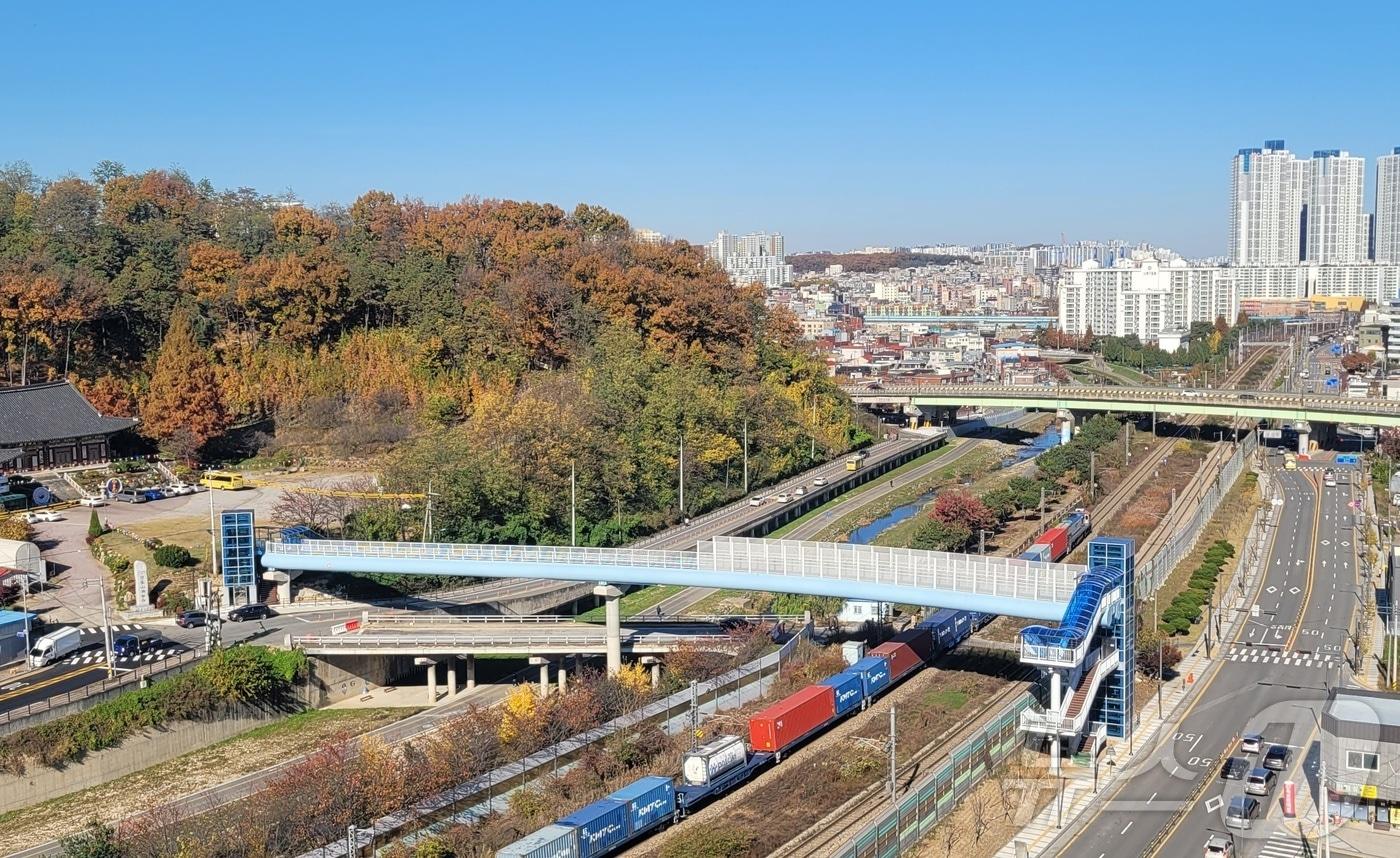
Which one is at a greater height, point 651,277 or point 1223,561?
point 651,277

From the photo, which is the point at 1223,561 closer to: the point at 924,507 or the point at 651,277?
the point at 924,507

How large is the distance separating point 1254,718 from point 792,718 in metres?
8.30

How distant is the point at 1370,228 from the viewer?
171 m

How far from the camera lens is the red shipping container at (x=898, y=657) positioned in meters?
24.2

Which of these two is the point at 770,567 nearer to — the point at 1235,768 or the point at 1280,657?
the point at 1235,768

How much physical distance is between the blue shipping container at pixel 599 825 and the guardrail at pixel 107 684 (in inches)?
403

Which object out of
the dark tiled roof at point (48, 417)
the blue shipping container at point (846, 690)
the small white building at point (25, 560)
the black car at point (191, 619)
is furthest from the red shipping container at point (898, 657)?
the dark tiled roof at point (48, 417)

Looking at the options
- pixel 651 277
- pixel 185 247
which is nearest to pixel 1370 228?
pixel 651 277

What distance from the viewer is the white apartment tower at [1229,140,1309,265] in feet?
537

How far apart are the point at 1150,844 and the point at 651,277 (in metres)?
35.1

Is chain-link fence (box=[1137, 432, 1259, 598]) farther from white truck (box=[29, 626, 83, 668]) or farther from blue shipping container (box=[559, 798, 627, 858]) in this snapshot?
white truck (box=[29, 626, 83, 668])

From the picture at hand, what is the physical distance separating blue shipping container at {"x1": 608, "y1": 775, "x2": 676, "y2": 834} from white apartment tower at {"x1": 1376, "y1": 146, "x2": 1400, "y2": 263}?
168003 mm

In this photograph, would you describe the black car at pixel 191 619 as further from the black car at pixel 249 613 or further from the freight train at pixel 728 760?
the freight train at pixel 728 760

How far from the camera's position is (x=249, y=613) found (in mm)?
28141
